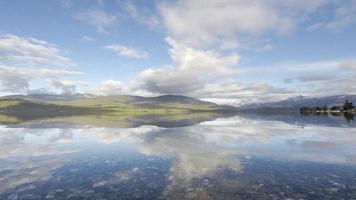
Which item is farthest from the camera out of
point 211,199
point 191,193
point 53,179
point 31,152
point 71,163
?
point 31,152

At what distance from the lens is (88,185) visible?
20422 mm

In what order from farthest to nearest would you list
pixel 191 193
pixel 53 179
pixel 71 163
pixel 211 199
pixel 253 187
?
pixel 71 163
pixel 53 179
pixel 253 187
pixel 191 193
pixel 211 199

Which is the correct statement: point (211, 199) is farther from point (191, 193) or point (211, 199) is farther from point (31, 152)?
point (31, 152)

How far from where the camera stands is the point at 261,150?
35562mm

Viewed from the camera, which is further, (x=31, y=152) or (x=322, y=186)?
(x=31, y=152)

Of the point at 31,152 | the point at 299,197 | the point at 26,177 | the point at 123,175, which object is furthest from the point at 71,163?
the point at 299,197

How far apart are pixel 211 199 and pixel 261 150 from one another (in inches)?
794

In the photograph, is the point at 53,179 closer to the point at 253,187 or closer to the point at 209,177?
the point at 209,177

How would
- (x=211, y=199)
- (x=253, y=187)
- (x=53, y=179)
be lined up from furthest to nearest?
(x=53, y=179) → (x=253, y=187) → (x=211, y=199)

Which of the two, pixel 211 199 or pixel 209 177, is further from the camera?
pixel 209 177

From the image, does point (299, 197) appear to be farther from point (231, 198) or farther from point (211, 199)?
point (211, 199)

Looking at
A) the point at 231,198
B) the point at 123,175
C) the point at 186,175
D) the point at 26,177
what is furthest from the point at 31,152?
the point at 231,198

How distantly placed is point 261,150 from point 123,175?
1880 cm

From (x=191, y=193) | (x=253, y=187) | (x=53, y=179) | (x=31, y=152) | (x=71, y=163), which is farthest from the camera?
(x=31, y=152)
